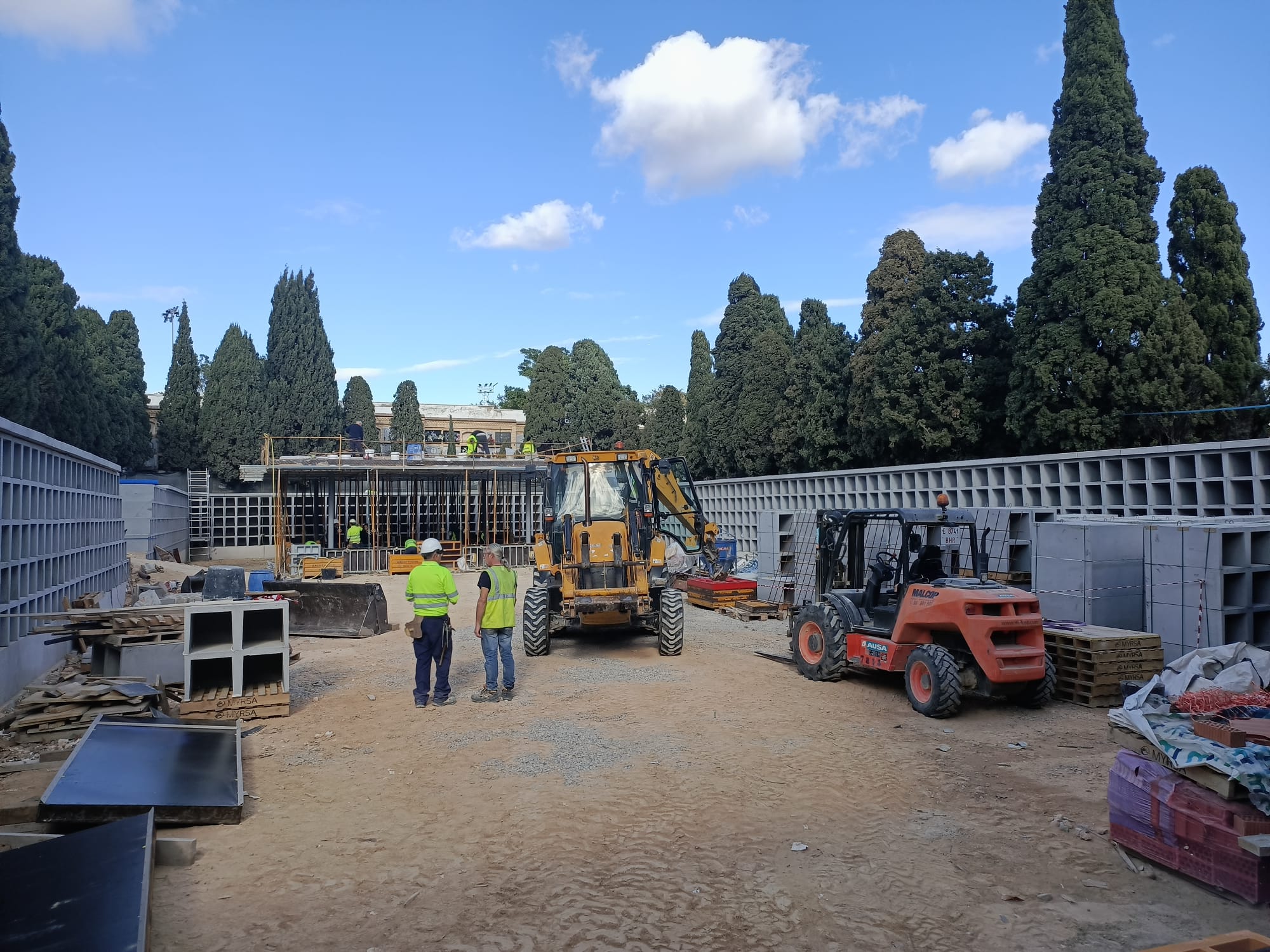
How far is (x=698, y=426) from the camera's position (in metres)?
30.5

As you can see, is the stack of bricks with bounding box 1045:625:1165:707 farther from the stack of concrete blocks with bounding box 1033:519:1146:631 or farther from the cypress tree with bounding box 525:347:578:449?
the cypress tree with bounding box 525:347:578:449

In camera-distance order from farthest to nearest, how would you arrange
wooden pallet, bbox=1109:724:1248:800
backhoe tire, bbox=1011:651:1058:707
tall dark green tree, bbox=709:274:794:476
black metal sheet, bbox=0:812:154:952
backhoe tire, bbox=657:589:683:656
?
1. tall dark green tree, bbox=709:274:794:476
2. backhoe tire, bbox=657:589:683:656
3. backhoe tire, bbox=1011:651:1058:707
4. wooden pallet, bbox=1109:724:1248:800
5. black metal sheet, bbox=0:812:154:952

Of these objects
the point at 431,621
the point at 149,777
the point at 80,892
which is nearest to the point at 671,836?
the point at 80,892

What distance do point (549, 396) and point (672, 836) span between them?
40.1 m

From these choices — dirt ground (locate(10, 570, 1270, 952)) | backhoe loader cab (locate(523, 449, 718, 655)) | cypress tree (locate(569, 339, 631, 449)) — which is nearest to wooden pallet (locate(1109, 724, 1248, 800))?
dirt ground (locate(10, 570, 1270, 952))

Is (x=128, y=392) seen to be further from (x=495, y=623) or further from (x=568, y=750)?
(x=568, y=750)

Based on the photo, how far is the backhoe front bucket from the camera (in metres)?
14.6

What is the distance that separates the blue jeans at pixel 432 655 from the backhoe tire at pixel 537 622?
260 centimetres

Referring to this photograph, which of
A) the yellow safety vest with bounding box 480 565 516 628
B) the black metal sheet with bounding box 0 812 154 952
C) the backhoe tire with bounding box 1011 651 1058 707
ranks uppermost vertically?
the yellow safety vest with bounding box 480 565 516 628

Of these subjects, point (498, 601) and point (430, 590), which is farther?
point (498, 601)

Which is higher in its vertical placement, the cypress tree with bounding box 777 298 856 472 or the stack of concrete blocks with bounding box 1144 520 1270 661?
the cypress tree with bounding box 777 298 856 472

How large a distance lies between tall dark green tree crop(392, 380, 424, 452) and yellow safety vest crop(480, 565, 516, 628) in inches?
1628

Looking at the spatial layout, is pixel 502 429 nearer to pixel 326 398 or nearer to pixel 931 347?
pixel 326 398

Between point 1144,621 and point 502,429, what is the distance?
4938 centimetres
